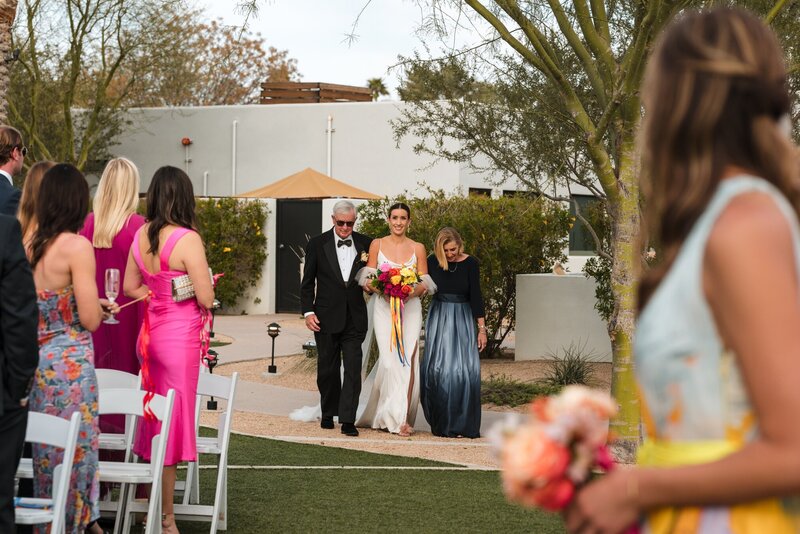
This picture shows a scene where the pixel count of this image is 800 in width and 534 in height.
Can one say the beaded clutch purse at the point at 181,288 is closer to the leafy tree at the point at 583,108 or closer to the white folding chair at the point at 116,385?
the white folding chair at the point at 116,385

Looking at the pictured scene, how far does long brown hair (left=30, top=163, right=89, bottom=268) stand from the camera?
19.0ft

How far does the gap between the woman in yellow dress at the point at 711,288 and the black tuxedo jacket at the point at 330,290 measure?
9.45m

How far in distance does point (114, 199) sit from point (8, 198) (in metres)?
0.67

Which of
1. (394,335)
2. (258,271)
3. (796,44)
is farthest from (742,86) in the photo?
(258,271)

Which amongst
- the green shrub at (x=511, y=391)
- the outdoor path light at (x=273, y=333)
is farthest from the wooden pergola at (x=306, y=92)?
the green shrub at (x=511, y=391)

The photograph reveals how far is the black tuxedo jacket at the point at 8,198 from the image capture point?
730 centimetres

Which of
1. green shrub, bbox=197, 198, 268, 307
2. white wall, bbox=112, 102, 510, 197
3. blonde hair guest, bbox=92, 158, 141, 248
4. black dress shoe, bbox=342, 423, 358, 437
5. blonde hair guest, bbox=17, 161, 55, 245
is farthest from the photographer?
white wall, bbox=112, 102, 510, 197

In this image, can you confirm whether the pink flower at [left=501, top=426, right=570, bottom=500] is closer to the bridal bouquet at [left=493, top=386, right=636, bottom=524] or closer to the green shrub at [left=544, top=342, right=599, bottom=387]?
the bridal bouquet at [left=493, top=386, right=636, bottom=524]

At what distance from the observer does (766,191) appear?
197 centimetres

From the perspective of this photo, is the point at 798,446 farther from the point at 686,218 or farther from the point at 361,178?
the point at 361,178

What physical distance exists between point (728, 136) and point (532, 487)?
2.43ft

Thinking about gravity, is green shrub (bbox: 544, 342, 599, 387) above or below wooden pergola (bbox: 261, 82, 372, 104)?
below

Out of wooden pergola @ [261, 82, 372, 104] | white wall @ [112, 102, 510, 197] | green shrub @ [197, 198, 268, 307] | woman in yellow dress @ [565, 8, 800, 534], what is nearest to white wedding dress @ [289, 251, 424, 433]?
woman in yellow dress @ [565, 8, 800, 534]

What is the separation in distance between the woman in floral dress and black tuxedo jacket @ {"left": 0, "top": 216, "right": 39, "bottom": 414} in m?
1.10
